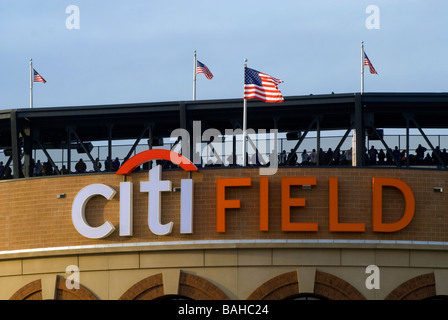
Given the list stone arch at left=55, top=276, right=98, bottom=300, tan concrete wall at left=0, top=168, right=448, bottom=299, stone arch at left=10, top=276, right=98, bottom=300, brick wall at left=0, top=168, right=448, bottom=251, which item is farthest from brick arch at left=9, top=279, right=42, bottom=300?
brick wall at left=0, top=168, right=448, bottom=251

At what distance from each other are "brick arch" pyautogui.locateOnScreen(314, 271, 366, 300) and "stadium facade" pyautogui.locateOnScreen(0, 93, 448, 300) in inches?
1.9

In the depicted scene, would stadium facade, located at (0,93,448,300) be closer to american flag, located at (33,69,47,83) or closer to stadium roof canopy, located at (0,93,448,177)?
stadium roof canopy, located at (0,93,448,177)

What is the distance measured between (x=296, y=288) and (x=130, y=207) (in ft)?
29.8

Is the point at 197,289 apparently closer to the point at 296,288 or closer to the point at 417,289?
the point at 296,288

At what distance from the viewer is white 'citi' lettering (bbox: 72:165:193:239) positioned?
62.4 meters

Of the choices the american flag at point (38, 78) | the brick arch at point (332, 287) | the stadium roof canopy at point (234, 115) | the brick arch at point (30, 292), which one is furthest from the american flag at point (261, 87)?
the american flag at point (38, 78)

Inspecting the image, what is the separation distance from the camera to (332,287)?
61.0m

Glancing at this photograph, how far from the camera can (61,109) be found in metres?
66.9

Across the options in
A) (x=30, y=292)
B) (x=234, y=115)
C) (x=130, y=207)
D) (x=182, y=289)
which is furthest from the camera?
(x=234, y=115)

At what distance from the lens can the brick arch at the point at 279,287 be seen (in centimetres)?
6106

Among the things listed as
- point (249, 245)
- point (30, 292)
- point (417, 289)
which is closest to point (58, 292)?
point (30, 292)

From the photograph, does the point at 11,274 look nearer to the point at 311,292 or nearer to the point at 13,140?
the point at 13,140
